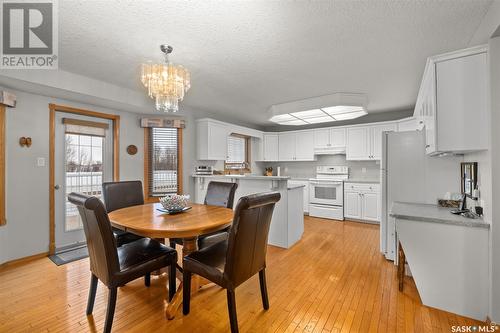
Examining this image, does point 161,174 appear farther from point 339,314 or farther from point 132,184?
point 339,314

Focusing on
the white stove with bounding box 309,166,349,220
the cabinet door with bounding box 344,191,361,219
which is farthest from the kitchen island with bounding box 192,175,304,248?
the cabinet door with bounding box 344,191,361,219

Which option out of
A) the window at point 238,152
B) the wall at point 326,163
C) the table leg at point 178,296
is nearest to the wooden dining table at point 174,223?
the table leg at point 178,296

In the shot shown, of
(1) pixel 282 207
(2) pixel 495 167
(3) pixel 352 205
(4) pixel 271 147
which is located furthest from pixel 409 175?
(4) pixel 271 147

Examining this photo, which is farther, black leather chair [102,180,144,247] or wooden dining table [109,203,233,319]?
black leather chair [102,180,144,247]

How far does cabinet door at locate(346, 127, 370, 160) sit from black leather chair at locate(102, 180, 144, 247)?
4512mm

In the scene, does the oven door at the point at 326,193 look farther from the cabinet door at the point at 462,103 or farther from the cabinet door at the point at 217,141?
the cabinet door at the point at 462,103

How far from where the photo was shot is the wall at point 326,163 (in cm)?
523

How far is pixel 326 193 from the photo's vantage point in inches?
A: 205

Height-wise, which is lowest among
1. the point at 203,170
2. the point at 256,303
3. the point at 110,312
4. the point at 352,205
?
the point at 256,303

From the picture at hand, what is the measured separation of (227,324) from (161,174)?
312cm

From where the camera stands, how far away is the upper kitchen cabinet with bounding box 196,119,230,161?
177 inches

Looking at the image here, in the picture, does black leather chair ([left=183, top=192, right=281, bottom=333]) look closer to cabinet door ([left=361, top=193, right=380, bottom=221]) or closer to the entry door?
the entry door

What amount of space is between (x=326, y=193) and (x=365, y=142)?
146 cm

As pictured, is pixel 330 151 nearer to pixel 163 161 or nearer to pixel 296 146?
pixel 296 146
